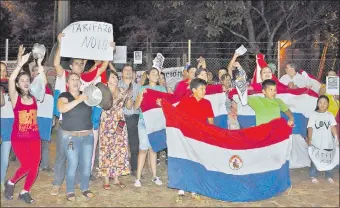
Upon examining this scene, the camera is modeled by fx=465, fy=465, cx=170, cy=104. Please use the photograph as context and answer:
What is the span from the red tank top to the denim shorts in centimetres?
160

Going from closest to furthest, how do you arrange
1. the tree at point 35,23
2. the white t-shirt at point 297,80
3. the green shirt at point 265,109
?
the green shirt at point 265,109 → the white t-shirt at point 297,80 → the tree at point 35,23

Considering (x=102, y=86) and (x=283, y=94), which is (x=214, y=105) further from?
(x=102, y=86)

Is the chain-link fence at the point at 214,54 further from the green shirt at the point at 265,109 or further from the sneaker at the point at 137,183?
the green shirt at the point at 265,109

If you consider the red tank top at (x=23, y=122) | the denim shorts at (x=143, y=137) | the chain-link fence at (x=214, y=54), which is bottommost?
the denim shorts at (x=143, y=137)

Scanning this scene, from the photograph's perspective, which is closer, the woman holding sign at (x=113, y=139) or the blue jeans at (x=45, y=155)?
the woman holding sign at (x=113, y=139)

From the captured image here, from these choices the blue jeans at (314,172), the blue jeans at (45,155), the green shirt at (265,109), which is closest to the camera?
the green shirt at (265,109)

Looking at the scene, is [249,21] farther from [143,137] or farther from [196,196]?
[196,196]

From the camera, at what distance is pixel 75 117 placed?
579 cm

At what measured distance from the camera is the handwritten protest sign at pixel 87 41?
6.81 m

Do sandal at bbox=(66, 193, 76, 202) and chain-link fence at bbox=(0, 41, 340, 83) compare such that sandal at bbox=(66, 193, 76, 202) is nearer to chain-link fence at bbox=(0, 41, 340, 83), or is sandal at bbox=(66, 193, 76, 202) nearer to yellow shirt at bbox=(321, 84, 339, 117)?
yellow shirt at bbox=(321, 84, 339, 117)

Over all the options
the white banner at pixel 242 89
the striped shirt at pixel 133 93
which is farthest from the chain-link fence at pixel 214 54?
the white banner at pixel 242 89

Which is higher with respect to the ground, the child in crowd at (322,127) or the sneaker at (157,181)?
the child in crowd at (322,127)

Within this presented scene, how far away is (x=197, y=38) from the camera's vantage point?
20703 mm

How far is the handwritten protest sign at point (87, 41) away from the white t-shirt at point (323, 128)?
10.8 feet
